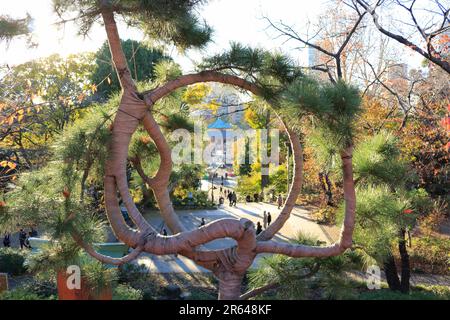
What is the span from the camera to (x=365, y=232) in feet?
9.36

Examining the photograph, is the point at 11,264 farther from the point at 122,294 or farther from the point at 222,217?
the point at 222,217

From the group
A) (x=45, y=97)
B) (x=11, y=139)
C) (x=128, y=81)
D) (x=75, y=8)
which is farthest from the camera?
(x=45, y=97)

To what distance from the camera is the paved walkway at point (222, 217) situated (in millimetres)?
8195

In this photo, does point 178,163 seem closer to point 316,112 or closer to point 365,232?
point 365,232

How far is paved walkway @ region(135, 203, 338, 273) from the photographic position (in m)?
8.20

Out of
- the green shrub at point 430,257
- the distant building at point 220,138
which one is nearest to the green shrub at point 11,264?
the distant building at point 220,138

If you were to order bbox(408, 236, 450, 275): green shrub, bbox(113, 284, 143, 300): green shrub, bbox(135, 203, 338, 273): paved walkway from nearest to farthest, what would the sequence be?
bbox(113, 284, 143, 300): green shrub
bbox(135, 203, 338, 273): paved walkway
bbox(408, 236, 450, 275): green shrub

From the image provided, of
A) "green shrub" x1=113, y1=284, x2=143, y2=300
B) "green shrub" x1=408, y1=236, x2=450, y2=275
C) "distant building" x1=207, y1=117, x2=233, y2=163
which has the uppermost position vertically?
"distant building" x1=207, y1=117, x2=233, y2=163

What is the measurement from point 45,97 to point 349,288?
8.57 meters

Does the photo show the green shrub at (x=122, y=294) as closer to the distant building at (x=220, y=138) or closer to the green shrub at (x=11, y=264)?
the green shrub at (x=11, y=264)

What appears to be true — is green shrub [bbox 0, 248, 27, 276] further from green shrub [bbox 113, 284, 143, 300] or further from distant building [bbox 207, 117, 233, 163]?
distant building [bbox 207, 117, 233, 163]

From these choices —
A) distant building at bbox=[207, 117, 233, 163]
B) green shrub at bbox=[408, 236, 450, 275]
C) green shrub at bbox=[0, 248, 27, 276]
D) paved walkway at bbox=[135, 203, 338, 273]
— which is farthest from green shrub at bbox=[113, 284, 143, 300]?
distant building at bbox=[207, 117, 233, 163]

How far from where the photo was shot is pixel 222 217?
9773 millimetres
